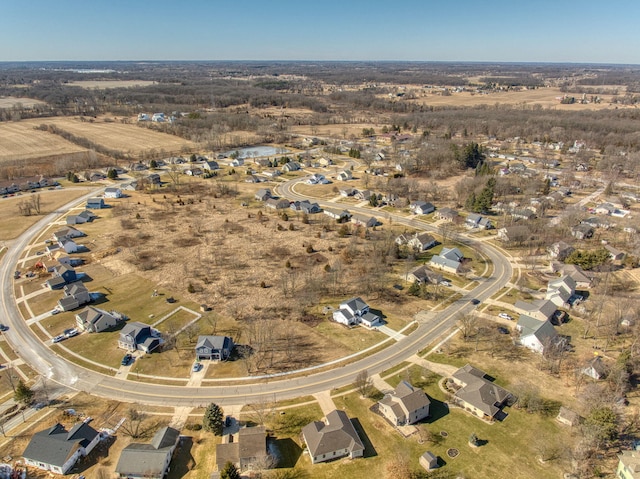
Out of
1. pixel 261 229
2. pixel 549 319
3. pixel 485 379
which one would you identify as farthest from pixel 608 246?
pixel 261 229

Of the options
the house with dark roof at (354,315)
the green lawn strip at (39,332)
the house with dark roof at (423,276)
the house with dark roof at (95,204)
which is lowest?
the green lawn strip at (39,332)

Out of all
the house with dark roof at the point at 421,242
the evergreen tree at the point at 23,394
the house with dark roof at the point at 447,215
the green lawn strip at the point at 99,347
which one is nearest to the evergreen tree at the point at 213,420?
the green lawn strip at the point at 99,347

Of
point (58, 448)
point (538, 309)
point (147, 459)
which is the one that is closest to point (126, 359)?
point (58, 448)

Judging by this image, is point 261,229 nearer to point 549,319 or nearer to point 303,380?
point 303,380

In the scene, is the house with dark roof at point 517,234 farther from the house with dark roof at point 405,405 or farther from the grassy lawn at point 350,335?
the house with dark roof at point 405,405

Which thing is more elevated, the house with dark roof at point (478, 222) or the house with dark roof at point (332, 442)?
the house with dark roof at point (478, 222)

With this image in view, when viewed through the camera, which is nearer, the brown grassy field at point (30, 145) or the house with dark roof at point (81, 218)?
the house with dark roof at point (81, 218)

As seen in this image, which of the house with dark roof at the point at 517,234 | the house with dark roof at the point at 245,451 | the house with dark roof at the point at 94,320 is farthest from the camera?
the house with dark roof at the point at 517,234

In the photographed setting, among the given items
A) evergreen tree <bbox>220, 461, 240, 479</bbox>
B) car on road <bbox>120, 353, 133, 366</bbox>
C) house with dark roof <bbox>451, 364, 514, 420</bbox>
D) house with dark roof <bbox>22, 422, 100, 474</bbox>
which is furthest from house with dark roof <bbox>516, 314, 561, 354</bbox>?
house with dark roof <bbox>22, 422, 100, 474</bbox>
